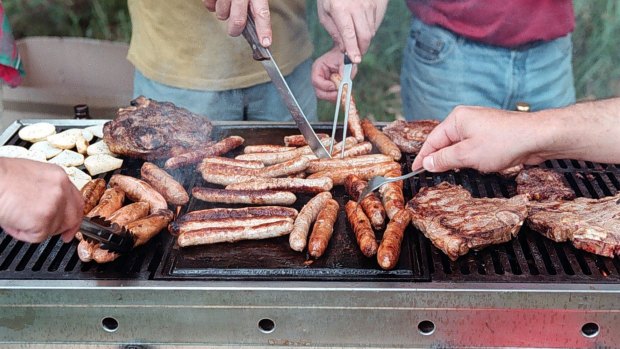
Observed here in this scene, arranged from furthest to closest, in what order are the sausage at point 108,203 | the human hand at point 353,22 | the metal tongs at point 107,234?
the human hand at point 353,22 → the sausage at point 108,203 → the metal tongs at point 107,234

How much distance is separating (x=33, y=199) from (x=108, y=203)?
0.98 metres

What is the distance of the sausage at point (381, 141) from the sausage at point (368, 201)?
0.37 metres

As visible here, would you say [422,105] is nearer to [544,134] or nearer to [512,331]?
[544,134]

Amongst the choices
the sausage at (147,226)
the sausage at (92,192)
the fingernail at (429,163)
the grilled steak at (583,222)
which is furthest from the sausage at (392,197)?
the sausage at (92,192)

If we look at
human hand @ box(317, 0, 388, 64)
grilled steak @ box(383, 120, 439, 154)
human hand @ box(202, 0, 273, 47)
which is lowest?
grilled steak @ box(383, 120, 439, 154)

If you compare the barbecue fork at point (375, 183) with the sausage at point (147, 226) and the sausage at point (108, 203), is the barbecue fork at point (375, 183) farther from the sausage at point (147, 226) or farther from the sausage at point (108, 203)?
the sausage at point (108, 203)

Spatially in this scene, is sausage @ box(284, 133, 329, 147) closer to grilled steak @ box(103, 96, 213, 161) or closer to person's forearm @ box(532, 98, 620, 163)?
grilled steak @ box(103, 96, 213, 161)

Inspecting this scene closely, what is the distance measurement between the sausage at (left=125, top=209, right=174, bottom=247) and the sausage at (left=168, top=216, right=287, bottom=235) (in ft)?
0.20

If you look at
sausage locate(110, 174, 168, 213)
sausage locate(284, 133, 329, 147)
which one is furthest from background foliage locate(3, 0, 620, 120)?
sausage locate(110, 174, 168, 213)

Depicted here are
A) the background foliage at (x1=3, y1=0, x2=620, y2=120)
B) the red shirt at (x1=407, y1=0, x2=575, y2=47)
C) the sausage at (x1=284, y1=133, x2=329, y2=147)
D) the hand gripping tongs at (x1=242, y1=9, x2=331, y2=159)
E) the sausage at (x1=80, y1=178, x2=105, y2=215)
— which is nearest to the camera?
the sausage at (x1=80, y1=178, x2=105, y2=215)

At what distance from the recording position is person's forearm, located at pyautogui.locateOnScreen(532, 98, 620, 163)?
9.59ft

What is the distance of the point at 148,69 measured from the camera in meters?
4.98

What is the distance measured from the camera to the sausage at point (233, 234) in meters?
2.96

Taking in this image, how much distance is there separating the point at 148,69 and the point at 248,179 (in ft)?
6.32
